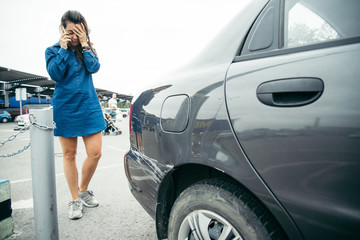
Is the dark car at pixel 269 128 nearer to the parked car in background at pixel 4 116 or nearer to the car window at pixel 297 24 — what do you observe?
the car window at pixel 297 24

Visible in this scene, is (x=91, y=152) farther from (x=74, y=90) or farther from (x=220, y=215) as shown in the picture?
(x=220, y=215)

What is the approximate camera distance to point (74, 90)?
184 centimetres

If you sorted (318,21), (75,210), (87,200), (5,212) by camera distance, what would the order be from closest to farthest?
(318,21) < (5,212) < (75,210) < (87,200)

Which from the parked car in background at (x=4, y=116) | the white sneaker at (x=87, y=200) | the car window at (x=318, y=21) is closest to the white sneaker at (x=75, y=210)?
the white sneaker at (x=87, y=200)

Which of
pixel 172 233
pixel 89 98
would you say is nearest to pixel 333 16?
pixel 172 233

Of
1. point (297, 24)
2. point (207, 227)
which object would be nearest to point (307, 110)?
point (297, 24)

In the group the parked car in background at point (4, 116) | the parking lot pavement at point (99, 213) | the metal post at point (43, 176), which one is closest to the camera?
the metal post at point (43, 176)

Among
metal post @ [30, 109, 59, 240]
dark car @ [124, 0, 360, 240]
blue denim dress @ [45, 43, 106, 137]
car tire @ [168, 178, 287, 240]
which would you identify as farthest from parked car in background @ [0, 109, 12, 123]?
car tire @ [168, 178, 287, 240]

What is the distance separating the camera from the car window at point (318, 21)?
0.76m

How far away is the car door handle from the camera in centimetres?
67

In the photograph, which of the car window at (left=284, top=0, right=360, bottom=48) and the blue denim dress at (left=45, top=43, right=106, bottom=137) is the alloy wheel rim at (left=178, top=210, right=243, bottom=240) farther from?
the blue denim dress at (left=45, top=43, right=106, bottom=137)

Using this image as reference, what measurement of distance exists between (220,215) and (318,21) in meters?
0.90

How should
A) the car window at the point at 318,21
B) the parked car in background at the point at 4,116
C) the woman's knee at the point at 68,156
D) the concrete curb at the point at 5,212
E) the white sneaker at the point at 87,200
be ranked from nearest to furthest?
the car window at the point at 318,21
the concrete curb at the point at 5,212
the woman's knee at the point at 68,156
the white sneaker at the point at 87,200
the parked car in background at the point at 4,116

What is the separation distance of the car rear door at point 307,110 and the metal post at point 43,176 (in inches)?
45.2
